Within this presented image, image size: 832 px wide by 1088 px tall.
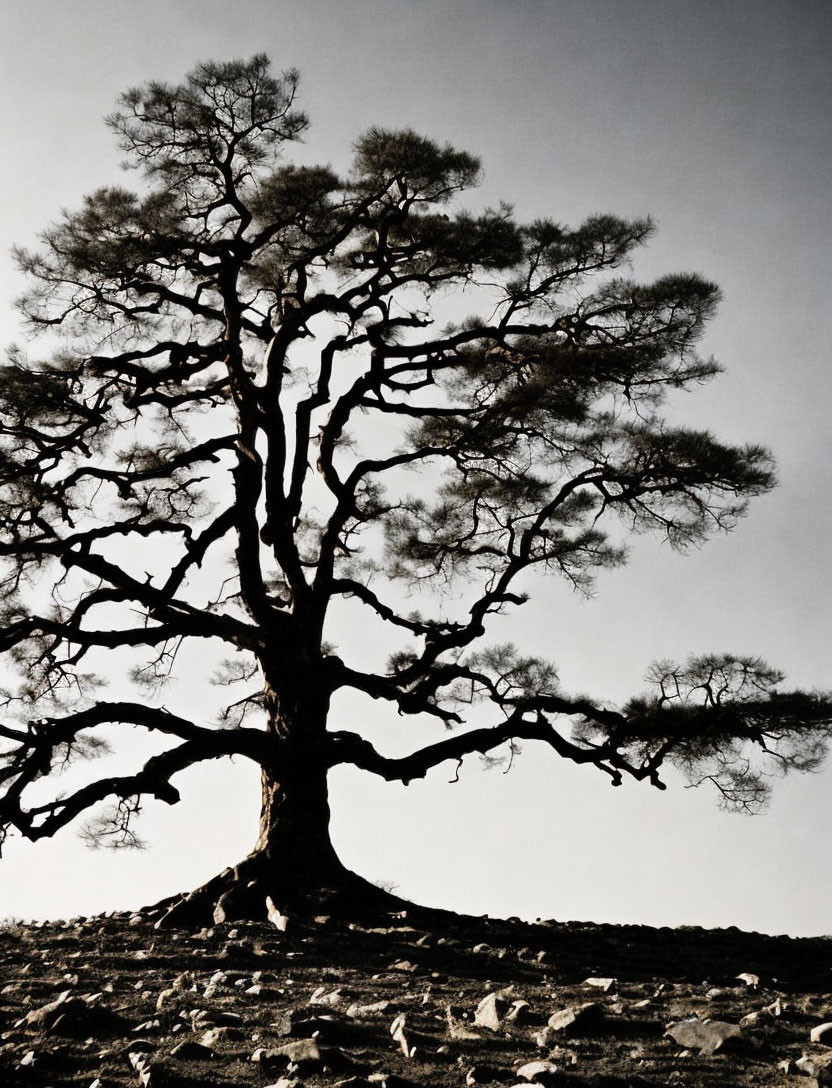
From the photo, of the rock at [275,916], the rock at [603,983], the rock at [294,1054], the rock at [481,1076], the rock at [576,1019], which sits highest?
the rock at [275,916]

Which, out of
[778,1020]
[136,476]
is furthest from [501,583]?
[778,1020]

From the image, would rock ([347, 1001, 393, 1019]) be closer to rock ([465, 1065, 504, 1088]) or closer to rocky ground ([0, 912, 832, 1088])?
rocky ground ([0, 912, 832, 1088])

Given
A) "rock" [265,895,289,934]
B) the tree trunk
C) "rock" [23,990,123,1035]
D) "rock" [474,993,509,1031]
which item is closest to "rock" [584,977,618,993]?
"rock" [474,993,509,1031]

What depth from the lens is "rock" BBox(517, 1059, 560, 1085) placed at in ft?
10.4

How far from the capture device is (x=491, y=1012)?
4.16 meters

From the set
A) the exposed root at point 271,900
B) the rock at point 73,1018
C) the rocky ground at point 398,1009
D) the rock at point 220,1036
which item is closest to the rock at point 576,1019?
the rocky ground at point 398,1009

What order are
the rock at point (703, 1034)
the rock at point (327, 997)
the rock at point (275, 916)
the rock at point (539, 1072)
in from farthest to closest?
the rock at point (275, 916) < the rock at point (327, 997) < the rock at point (703, 1034) < the rock at point (539, 1072)

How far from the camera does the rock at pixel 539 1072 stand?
3.17 m

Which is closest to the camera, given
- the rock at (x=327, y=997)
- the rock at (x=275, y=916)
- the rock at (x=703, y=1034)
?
the rock at (x=703, y=1034)

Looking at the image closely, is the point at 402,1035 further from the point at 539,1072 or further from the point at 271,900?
the point at 271,900

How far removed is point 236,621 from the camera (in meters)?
8.97

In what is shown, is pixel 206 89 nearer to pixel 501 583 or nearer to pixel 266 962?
pixel 501 583

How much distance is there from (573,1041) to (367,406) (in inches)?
306

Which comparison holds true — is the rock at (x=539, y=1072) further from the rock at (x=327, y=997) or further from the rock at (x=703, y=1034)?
the rock at (x=327, y=997)
